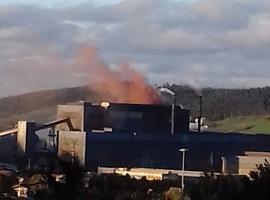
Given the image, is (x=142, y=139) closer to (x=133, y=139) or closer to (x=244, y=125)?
(x=133, y=139)

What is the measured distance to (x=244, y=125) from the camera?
138000 millimetres

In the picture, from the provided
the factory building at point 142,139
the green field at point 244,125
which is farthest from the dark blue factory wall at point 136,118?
the green field at point 244,125

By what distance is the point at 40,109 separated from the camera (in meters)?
141

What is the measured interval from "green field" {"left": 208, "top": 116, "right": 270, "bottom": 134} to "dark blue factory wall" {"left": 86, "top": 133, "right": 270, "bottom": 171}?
30.3 meters

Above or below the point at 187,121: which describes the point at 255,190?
below

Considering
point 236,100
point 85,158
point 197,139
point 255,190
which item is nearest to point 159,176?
point 85,158

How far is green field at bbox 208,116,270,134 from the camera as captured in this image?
12962 centimetres

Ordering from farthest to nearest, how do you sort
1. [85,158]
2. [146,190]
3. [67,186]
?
1. [85,158]
2. [146,190]
3. [67,186]

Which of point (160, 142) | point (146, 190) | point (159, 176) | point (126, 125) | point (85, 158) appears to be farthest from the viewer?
point (126, 125)

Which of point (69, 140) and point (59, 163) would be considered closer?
point (59, 163)

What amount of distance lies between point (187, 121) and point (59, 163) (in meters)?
75.9

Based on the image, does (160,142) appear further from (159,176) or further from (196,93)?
(196,93)

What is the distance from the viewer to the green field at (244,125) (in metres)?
130

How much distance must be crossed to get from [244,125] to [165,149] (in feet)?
160
